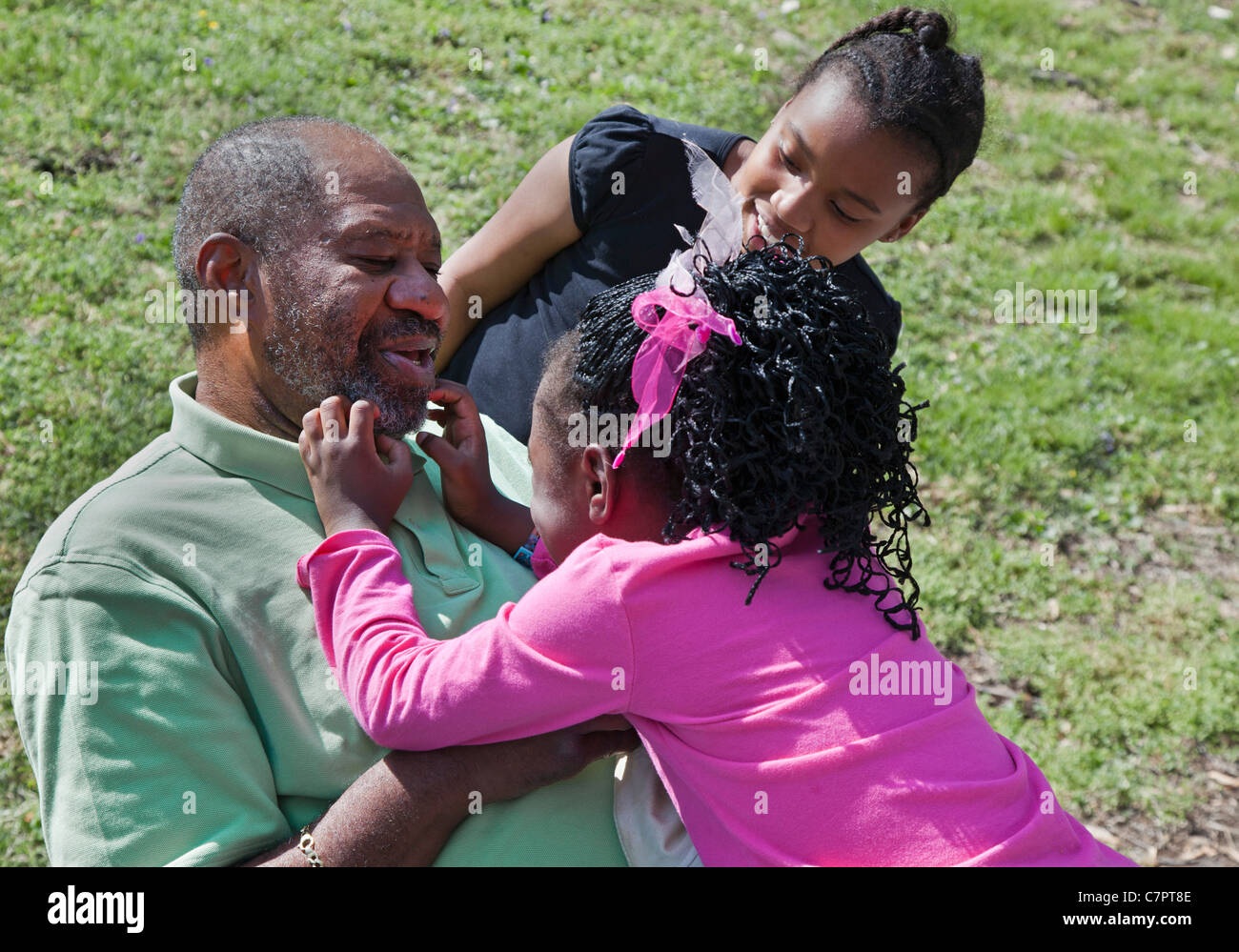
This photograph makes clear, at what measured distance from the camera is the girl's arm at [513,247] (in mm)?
3619

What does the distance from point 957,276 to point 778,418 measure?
482cm

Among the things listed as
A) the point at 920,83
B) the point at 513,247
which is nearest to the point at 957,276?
the point at 920,83

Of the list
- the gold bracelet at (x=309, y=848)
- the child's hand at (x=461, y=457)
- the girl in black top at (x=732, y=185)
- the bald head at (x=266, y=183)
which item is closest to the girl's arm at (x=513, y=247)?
the girl in black top at (x=732, y=185)

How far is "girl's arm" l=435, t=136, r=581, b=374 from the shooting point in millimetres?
3619

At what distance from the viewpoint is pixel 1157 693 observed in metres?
4.73

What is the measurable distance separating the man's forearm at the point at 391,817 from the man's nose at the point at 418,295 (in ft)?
3.60

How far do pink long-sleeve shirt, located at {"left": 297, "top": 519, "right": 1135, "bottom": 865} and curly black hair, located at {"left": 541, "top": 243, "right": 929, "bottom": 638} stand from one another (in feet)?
0.28

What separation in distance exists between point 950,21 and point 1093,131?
4.81 m

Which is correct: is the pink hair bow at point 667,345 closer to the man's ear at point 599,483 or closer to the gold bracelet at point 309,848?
the man's ear at point 599,483

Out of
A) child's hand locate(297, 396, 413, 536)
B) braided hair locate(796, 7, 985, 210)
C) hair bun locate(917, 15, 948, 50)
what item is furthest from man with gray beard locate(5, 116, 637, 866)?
hair bun locate(917, 15, 948, 50)

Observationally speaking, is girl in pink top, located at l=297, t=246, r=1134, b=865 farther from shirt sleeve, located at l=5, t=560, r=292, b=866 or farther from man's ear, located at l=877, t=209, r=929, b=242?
man's ear, located at l=877, t=209, r=929, b=242

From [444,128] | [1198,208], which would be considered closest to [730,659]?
[444,128]

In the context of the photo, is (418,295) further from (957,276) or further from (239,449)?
(957,276)
